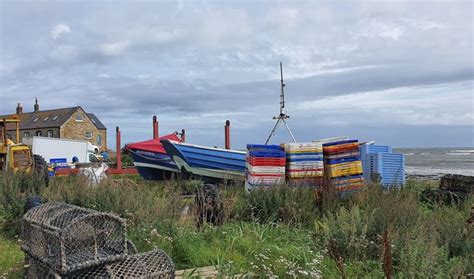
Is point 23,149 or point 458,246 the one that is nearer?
point 458,246

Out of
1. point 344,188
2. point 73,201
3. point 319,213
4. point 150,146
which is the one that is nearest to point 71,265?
point 73,201

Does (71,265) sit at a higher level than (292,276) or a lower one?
higher

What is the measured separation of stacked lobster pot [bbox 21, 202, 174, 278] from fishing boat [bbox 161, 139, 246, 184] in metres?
12.8

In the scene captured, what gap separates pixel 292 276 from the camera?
443cm

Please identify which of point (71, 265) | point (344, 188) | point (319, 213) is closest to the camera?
point (71, 265)

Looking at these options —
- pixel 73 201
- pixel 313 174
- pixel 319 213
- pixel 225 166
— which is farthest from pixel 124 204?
pixel 225 166

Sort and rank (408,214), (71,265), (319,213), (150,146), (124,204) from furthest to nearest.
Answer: (150,146), (319,213), (124,204), (408,214), (71,265)

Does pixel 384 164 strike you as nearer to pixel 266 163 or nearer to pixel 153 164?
pixel 266 163

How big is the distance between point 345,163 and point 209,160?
26.9ft

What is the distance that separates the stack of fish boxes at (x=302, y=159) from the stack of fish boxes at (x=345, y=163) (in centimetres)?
20

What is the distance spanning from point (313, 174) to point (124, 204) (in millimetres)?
4140

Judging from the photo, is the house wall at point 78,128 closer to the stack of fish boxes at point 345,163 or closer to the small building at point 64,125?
the small building at point 64,125

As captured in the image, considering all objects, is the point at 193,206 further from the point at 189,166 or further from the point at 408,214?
the point at 189,166

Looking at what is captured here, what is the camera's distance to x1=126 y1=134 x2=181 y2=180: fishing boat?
2009 centimetres
